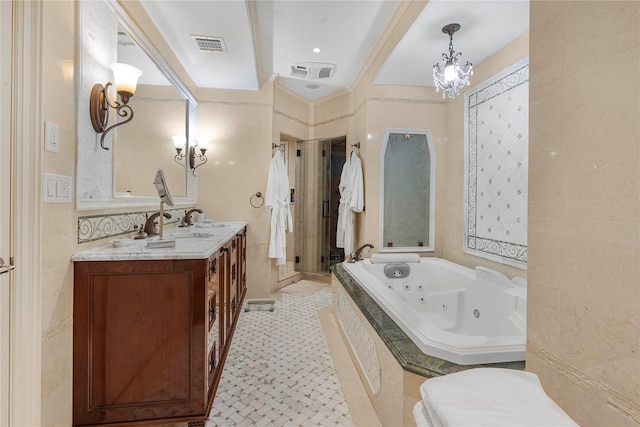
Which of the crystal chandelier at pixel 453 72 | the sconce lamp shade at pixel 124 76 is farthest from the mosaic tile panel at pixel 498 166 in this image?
the sconce lamp shade at pixel 124 76

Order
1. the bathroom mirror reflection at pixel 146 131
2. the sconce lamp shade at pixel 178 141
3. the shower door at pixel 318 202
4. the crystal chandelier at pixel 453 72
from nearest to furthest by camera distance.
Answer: the bathroom mirror reflection at pixel 146 131 → the crystal chandelier at pixel 453 72 → the sconce lamp shade at pixel 178 141 → the shower door at pixel 318 202

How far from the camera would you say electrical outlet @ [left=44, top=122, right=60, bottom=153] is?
113 centimetres

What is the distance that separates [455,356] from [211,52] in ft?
9.19

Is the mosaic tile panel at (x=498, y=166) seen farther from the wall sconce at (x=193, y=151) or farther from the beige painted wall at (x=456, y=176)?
the wall sconce at (x=193, y=151)

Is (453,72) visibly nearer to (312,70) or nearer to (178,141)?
(312,70)

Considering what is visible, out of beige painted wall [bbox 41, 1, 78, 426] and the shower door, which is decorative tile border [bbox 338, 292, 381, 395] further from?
the shower door

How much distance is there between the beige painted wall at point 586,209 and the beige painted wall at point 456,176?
1815 millimetres

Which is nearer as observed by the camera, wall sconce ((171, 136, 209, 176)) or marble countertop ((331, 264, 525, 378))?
marble countertop ((331, 264, 525, 378))

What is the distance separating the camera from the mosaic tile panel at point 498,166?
6.88 feet

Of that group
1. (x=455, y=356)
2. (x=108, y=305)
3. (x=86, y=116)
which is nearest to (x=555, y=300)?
(x=455, y=356)

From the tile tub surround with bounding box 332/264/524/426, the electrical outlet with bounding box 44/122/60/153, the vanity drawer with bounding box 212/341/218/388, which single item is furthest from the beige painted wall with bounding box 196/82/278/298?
the electrical outlet with bounding box 44/122/60/153

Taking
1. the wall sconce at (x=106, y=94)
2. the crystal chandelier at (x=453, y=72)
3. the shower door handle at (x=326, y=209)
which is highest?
the crystal chandelier at (x=453, y=72)

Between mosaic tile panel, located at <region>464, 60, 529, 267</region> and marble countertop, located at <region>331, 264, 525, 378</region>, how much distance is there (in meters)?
1.18

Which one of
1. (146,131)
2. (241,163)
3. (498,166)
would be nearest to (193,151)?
(241,163)
